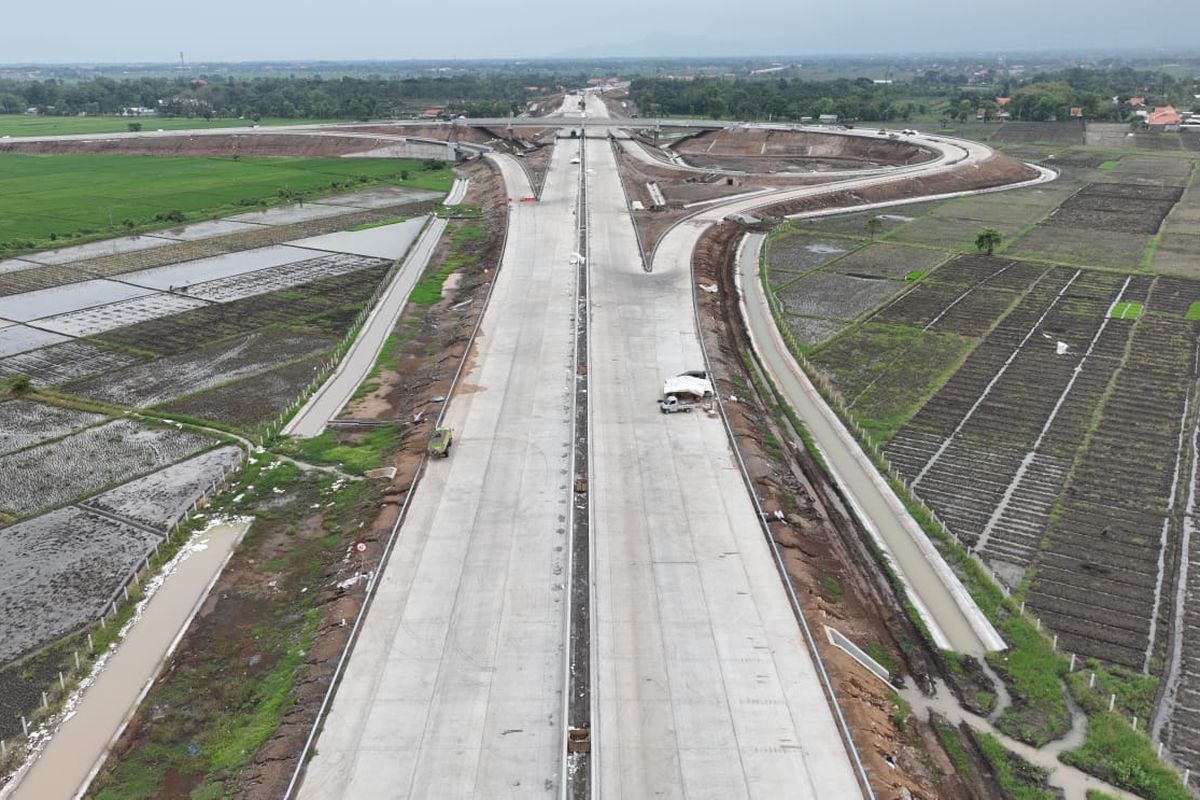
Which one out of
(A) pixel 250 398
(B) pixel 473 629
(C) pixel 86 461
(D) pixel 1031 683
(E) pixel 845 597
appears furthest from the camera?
(A) pixel 250 398

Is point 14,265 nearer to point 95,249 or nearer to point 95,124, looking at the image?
point 95,249

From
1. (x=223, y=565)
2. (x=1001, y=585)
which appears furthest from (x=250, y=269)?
(x=1001, y=585)

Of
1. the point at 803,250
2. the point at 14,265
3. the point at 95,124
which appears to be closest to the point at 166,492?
the point at 14,265

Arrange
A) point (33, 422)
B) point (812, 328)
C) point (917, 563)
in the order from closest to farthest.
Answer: point (917, 563)
point (33, 422)
point (812, 328)

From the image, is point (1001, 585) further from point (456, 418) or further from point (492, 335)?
point (492, 335)

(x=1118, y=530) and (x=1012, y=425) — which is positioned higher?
(x=1012, y=425)

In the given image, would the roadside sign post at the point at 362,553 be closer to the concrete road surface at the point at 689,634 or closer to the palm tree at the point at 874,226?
the concrete road surface at the point at 689,634

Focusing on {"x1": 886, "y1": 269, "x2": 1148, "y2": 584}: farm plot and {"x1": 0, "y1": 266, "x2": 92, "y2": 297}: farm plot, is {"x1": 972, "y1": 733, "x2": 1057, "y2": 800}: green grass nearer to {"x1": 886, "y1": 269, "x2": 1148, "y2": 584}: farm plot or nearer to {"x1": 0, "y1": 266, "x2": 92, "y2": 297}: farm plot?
{"x1": 886, "y1": 269, "x2": 1148, "y2": 584}: farm plot
